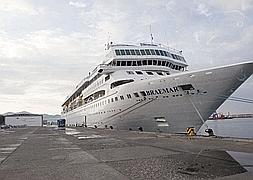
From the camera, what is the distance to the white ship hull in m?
20.5

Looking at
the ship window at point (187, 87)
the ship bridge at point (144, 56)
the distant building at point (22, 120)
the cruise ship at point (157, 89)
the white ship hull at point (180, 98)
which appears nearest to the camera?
the white ship hull at point (180, 98)

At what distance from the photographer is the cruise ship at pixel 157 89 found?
20859 millimetres

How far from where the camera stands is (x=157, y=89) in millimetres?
23688

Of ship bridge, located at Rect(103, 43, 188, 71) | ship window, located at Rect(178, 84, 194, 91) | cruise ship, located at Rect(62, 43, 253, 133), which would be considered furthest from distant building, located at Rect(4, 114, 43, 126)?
ship window, located at Rect(178, 84, 194, 91)

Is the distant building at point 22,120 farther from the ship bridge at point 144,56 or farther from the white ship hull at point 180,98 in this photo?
the white ship hull at point 180,98

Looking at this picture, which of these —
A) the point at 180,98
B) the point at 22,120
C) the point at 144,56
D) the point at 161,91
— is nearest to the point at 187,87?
the point at 180,98

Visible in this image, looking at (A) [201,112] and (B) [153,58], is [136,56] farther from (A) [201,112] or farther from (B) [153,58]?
(A) [201,112]

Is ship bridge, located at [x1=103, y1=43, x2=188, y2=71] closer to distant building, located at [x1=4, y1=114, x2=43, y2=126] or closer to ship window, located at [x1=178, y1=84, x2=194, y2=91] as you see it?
ship window, located at [x1=178, y1=84, x2=194, y2=91]

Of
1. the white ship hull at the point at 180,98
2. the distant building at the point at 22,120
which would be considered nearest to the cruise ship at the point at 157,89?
the white ship hull at the point at 180,98

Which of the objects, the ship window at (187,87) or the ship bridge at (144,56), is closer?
the ship window at (187,87)

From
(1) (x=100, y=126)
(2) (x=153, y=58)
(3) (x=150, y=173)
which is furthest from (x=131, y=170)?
(1) (x=100, y=126)

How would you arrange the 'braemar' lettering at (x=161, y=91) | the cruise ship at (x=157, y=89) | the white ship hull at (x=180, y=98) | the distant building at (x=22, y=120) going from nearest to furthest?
1. the white ship hull at (x=180, y=98)
2. the cruise ship at (x=157, y=89)
3. the 'braemar' lettering at (x=161, y=91)
4. the distant building at (x=22, y=120)

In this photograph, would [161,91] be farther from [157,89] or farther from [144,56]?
[144,56]

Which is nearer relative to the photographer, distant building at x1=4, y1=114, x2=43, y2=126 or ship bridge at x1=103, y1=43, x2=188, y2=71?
ship bridge at x1=103, y1=43, x2=188, y2=71
